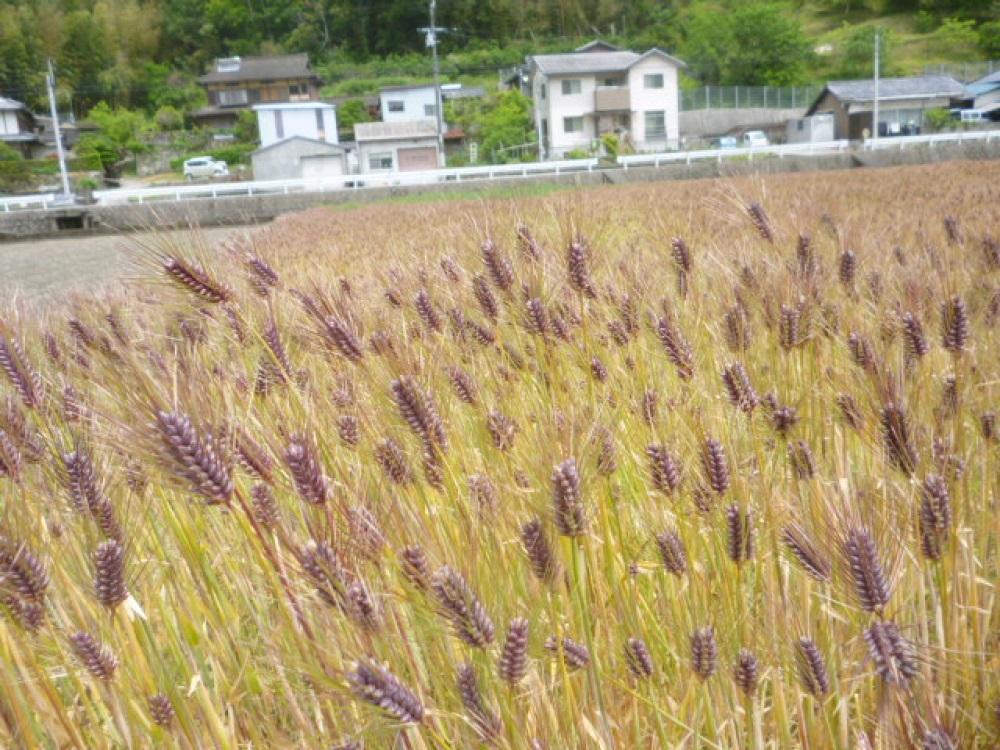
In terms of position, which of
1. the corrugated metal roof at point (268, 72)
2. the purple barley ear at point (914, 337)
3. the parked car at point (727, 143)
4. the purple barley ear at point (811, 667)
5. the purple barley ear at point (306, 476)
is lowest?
the purple barley ear at point (811, 667)

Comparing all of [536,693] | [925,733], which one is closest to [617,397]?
[536,693]

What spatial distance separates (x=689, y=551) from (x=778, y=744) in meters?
0.28

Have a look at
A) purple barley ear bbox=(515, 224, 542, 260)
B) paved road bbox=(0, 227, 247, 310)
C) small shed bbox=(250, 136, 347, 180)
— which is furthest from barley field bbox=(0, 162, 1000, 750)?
small shed bbox=(250, 136, 347, 180)

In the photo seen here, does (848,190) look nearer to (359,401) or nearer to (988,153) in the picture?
(359,401)

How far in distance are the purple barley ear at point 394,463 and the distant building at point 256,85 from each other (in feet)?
241

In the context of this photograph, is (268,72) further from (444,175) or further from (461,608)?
(461,608)

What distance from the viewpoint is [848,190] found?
→ 8.88m

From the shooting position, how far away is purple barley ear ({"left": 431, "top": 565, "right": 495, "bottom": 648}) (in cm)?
80

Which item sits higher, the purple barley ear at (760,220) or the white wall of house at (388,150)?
the white wall of house at (388,150)

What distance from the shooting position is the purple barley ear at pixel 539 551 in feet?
2.95

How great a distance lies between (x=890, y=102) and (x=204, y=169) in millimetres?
39532

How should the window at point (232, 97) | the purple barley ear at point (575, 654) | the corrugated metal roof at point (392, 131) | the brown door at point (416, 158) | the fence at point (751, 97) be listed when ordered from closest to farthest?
the purple barley ear at point (575, 654), the corrugated metal roof at point (392, 131), the brown door at point (416, 158), the fence at point (751, 97), the window at point (232, 97)

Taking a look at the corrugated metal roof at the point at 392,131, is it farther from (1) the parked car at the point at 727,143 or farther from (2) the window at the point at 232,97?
(2) the window at the point at 232,97

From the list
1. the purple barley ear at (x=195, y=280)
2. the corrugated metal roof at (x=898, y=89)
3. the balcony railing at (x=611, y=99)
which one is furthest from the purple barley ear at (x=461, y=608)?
the balcony railing at (x=611, y=99)
